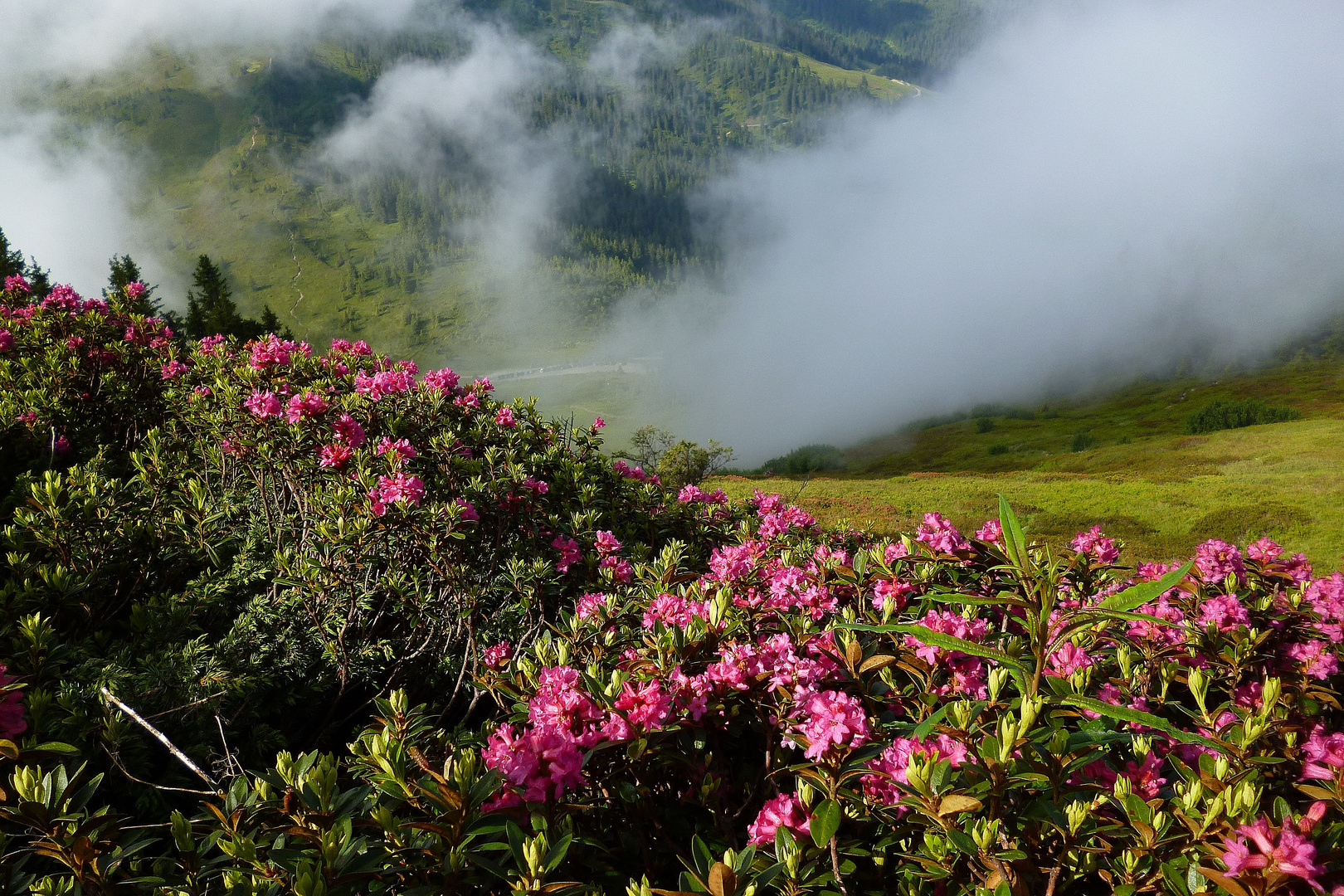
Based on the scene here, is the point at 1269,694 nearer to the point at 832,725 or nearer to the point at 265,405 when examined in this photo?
the point at 832,725

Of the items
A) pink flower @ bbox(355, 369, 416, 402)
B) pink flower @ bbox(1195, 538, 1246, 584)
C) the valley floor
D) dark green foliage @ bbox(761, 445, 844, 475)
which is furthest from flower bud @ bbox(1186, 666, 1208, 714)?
dark green foliage @ bbox(761, 445, 844, 475)

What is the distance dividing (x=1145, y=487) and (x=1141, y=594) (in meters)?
29.1

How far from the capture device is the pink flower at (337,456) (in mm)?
3924

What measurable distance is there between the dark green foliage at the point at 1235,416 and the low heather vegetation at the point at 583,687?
5252cm

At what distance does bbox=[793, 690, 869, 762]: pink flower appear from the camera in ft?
5.20

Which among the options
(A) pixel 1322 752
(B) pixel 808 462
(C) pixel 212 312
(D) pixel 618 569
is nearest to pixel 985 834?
(A) pixel 1322 752

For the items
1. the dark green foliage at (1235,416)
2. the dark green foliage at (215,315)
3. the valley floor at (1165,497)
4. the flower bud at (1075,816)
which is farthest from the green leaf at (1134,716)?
the dark green foliage at (1235,416)

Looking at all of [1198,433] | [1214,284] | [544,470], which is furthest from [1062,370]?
[544,470]

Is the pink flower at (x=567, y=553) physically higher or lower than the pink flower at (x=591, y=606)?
higher

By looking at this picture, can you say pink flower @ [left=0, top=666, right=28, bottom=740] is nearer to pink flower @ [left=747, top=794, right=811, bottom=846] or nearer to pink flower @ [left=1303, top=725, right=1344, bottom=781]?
pink flower @ [left=747, top=794, right=811, bottom=846]

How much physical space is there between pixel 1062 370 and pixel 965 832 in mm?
109590

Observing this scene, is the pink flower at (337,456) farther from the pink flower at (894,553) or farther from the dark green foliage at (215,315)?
the dark green foliage at (215,315)

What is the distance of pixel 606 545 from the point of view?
3.86 meters

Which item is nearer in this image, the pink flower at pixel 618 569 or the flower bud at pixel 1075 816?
the flower bud at pixel 1075 816
